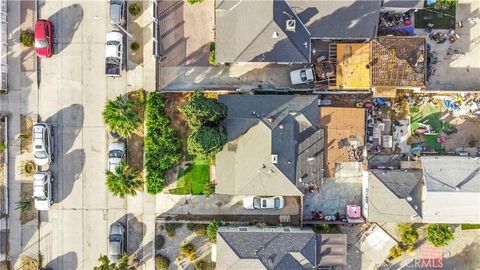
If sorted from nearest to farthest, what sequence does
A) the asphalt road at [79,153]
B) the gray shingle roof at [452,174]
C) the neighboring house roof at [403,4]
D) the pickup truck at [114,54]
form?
the gray shingle roof at [452,174], the neighboring house roof at [403,4], the pickup truck at [114,54], the asphalt road at [79,153]

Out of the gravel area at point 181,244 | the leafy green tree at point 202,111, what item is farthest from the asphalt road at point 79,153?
the leafy green tree at point 202,111

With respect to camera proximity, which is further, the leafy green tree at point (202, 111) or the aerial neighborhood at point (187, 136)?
the aerial neighborhood at point (187, 136)

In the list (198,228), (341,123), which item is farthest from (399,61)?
(198,228)

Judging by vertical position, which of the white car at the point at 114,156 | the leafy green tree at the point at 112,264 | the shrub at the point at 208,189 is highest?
the white car at the point at 114,156

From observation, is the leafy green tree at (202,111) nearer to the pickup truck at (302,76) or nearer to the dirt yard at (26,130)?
the pickup truck at (302,76)

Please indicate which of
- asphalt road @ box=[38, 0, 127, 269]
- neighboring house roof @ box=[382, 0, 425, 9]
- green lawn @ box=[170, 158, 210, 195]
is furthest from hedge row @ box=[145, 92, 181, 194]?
neighboring house roof @ box=[382, 0, 425, 9]

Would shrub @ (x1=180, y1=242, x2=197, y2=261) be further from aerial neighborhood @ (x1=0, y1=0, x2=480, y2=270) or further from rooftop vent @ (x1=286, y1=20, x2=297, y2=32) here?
rooftop vent @ (x1=286, y1=20, x2=297, y2=32)
